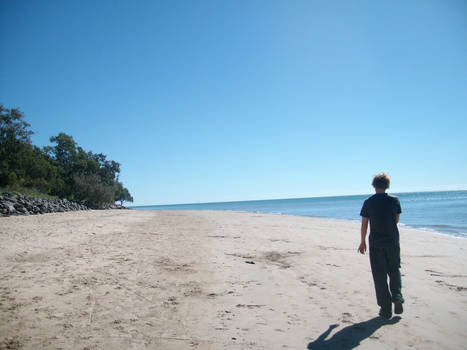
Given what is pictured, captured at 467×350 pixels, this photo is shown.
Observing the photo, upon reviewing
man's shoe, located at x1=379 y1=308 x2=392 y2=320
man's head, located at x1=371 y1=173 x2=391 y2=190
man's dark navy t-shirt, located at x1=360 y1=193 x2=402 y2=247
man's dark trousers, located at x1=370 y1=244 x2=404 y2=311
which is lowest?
man's shoe, located at x1=379 y1=308 x2=392 y2=320

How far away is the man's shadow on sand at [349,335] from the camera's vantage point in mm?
3006

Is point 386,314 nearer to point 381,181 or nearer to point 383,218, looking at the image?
point 383,218

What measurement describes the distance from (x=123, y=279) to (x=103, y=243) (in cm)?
404

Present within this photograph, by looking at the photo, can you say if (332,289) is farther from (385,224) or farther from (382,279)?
(385,224)

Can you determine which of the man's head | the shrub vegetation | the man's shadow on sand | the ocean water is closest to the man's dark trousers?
the man's shadow on sand

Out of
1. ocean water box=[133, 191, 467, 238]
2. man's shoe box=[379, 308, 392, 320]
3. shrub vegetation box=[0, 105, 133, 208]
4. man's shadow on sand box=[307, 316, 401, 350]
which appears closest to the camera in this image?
man's shadow on sand box=[307, 316, 401, 350]

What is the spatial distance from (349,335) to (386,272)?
4.14 ft

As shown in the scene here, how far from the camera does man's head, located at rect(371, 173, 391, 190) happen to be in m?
4.26

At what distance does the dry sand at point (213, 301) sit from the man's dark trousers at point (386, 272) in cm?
32

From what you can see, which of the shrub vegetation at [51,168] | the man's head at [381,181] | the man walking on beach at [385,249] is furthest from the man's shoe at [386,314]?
the shrub vegetation at [51,168]

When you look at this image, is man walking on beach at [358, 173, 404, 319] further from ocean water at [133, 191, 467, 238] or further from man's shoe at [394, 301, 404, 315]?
ocean water at [133, 191, 467, 238]

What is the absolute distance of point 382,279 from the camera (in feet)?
12.8

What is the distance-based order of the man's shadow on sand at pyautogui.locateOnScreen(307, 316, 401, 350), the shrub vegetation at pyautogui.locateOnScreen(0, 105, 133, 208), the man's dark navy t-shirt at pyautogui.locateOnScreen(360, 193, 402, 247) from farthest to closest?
the shrub vegetation at pyautogui.locateOnScreen(0, 105, 133, 208) < the man's dark navy t-shirt at pyautogui.locateOnScreen(360, 193, 402, 247) < the man's shadow on sand at pyautogui.locateOnScreen(307, 316, 401, 350)

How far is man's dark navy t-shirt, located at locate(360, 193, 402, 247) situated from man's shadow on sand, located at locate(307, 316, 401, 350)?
109 centimetres
